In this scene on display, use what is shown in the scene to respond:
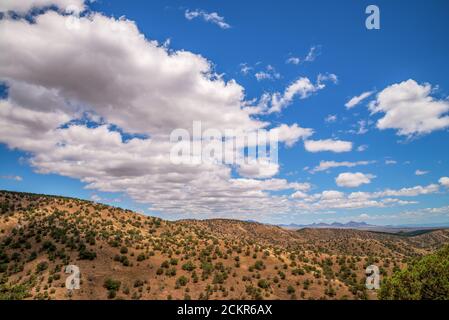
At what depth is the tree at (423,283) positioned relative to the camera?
20.7 m

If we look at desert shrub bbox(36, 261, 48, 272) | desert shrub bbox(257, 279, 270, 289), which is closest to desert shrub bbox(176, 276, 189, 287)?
desert shrub bbox(257, 279, 270, 289)

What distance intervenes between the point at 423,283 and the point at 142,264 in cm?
3074

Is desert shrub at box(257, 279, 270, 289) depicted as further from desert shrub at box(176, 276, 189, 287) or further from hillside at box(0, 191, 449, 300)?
desert shrub at box(176, 276, 189, 287)

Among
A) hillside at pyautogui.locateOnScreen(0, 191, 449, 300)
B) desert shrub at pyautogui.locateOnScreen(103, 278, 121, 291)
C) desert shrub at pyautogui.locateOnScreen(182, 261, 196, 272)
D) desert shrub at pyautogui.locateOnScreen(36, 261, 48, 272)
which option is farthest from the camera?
desert shrub at pyautogui.locateOnScreen(182, 261, 196, 272)

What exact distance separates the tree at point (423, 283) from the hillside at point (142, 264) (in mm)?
11515

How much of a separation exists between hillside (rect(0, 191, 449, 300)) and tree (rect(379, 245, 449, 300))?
11515 millimetres

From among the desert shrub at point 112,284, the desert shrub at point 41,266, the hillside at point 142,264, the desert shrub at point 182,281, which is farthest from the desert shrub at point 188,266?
the desert shrub at point 41,266

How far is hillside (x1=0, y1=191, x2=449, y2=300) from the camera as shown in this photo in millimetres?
33500

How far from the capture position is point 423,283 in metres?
21.7

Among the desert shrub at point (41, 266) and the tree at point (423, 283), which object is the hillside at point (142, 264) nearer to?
the desert shrub at point (41, 266)

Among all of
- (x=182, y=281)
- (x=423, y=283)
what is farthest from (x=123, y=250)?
(x=423, y=283)

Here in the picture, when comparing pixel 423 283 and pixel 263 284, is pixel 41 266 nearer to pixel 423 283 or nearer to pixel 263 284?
pixel 263 284

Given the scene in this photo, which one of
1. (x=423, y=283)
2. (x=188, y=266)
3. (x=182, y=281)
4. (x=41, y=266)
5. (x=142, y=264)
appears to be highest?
(x=423, y=283)
